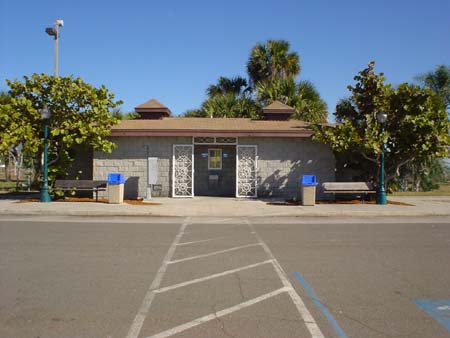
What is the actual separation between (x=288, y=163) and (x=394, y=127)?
14.8ft

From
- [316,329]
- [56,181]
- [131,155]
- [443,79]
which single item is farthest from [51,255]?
[443,79]

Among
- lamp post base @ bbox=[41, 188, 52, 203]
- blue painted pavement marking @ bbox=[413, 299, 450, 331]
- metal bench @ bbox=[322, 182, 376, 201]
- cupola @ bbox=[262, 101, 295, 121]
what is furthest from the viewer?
cupola @ bbox=[262, 101, 295, 121]

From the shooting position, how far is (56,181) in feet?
53.9

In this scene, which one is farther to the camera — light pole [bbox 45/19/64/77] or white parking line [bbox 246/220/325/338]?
light pole [bbox 45/19/64/77]

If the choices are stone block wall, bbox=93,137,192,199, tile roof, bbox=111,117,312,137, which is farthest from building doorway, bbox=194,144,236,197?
stone block wall, bbox=93,137,192,199

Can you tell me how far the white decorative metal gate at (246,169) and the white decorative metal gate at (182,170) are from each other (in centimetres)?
205

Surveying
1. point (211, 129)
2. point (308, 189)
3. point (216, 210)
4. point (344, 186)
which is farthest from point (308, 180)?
point (211, 129)

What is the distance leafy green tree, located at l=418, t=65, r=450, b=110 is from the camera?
85.9 feet

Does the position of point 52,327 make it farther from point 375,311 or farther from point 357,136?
point 357,136

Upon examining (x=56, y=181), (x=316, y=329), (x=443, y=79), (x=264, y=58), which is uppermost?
(x=264, y=58)

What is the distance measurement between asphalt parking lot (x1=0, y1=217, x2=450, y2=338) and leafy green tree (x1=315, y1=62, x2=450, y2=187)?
6.05 meters

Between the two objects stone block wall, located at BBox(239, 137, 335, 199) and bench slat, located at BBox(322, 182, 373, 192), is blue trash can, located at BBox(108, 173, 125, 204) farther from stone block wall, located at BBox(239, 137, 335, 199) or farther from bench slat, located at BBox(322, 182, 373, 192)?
bench slat, located at BBox(322, 182, 373, 192)

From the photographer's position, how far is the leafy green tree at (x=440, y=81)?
26172 millimetres

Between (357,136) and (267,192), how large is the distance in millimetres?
4708
